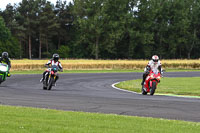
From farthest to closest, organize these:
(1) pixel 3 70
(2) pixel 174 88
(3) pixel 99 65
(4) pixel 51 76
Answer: (3) pixel 99 65 → (2) pixel 174 88 → (1) pixel 3 70 → (4) pixel 51 76

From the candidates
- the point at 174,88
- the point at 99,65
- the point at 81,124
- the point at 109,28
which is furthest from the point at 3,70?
A: the point at 109,28

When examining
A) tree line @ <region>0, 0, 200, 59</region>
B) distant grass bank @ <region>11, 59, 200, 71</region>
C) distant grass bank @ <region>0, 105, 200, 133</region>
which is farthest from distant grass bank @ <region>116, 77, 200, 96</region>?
tree line @ <region>0, 0, 200, 59</region>

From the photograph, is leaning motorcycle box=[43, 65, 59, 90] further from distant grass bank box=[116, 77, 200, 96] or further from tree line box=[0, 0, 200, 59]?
tree line box=[0, 0, 200, 59]

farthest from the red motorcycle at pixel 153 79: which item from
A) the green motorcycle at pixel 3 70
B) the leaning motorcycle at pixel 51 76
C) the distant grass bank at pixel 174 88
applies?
the green motorcycle at pixel 3 70

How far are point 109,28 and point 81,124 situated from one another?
75.1 metres

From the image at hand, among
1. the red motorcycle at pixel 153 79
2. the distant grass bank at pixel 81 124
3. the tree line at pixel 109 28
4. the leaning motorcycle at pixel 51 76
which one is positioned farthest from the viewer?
the tree line at pixel 109 28

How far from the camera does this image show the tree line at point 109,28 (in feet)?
269

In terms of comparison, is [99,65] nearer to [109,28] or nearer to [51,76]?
[51,76]

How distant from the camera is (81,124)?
8.00 m

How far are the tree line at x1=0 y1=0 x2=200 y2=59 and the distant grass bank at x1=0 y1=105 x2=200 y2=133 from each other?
7080cm

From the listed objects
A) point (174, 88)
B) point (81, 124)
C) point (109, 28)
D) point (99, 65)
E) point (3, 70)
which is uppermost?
point (109, 28)

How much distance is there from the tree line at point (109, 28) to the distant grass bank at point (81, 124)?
232 feet

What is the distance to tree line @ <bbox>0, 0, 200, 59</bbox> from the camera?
8194cm

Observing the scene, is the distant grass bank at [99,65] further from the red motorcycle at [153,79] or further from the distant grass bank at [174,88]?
the red motorcycle at [153,79]
